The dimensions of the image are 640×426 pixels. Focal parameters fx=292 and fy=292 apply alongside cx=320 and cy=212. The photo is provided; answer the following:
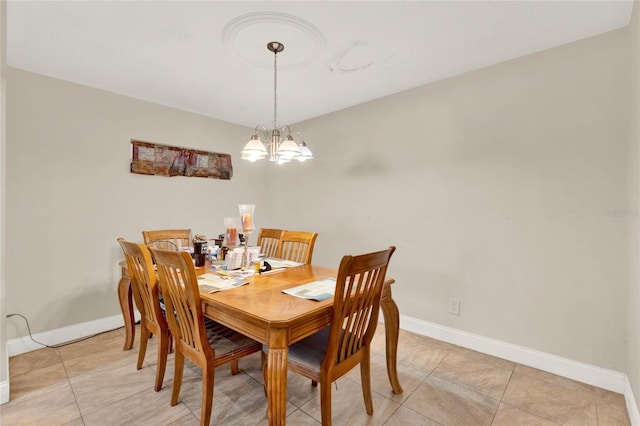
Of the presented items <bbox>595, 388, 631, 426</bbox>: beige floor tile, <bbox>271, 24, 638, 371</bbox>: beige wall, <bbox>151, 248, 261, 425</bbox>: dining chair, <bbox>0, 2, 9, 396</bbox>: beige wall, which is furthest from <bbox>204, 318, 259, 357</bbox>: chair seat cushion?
<bbox>595, 388, 631, 426</bbox>: beige floor tile

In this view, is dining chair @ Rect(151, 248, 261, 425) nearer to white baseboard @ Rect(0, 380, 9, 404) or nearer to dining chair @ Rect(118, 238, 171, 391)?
dining chair @ Rect(118, 238, 171, 391)

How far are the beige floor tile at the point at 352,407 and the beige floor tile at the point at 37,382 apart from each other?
64.1 inches

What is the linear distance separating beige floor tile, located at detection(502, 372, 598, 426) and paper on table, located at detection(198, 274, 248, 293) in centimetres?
175

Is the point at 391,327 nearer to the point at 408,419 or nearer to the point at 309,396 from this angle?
the point at 408,419

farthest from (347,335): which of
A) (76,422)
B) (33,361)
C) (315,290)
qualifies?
(33,361)

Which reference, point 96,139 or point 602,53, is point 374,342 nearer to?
point 602,53

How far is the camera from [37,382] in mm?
1931

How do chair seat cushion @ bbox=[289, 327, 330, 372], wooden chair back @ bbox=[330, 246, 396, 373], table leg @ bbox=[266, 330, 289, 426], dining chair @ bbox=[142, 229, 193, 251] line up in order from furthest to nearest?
1. dining chair @ bbox=[142, 229, 193, 251]
2. chair seat cushion @ bbox=[289, 327, 330, 372]
3. wooden chair back @ bbox=[330, 246, 396, 373]
4. table leg @ bbox=[266, 330, 289, 426]

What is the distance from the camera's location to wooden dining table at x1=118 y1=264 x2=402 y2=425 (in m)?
1.15

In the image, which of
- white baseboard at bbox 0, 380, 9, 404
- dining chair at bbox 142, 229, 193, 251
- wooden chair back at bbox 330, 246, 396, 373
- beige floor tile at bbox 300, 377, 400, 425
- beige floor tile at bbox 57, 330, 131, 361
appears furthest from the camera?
dining chair at bbox 142, 229, 193, 251

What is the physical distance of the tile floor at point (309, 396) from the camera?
161 centimetres

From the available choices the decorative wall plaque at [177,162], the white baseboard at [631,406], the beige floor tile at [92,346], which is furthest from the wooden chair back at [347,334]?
the decorative wall plaque at [177,162]

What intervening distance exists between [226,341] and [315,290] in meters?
0.58

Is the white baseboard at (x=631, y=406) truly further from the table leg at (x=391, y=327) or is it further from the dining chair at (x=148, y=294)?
the dining chair at (x=148, y=294)
